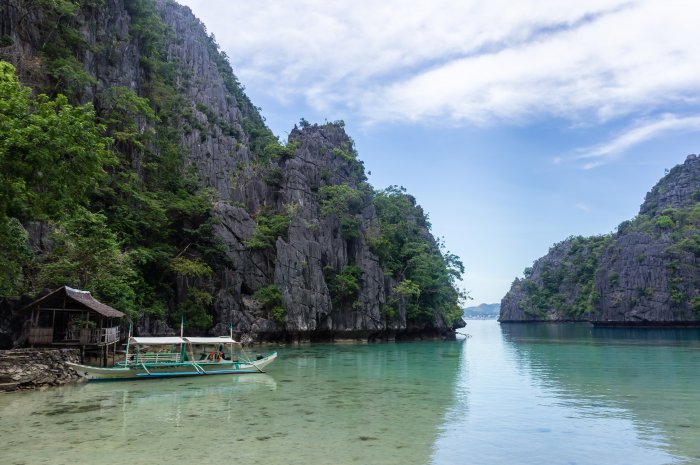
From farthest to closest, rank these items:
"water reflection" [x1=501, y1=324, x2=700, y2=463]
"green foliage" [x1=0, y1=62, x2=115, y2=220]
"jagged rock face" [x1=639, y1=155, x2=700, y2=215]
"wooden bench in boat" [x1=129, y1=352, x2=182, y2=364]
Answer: "jagged rock face" [x1=639, y1=155, x2=700, y2=215] < "wooden bench in boat" [x1=129, y1=352, x2=182, y2=364] < "water reflection" [x1=501, y1=324, x2=700, y2=463] < "green foliage" [x1=0, y1=62, x2=115, y2=220]

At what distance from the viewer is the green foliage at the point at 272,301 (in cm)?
4003

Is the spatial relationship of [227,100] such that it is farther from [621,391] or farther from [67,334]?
[621,391]

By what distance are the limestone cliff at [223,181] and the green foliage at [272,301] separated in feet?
0.43

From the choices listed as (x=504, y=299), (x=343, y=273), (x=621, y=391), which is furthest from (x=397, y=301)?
(x=504, y=299)

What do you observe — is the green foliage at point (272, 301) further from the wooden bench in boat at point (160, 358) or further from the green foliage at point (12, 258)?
the green foliage at point (12, 258)

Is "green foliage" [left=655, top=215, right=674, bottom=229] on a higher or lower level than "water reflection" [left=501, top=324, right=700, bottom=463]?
higher

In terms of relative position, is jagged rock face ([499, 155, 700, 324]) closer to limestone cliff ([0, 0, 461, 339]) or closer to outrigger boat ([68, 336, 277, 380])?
limestone cliff ([0, 0, 461, 339])

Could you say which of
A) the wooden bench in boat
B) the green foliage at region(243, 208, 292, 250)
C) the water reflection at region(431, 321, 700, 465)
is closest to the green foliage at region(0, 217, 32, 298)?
the wooden bench in boat

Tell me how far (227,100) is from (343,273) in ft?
100.0

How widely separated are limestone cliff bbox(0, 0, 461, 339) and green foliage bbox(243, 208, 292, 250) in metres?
0.12

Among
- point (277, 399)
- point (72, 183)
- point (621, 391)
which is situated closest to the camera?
point (72, 183)

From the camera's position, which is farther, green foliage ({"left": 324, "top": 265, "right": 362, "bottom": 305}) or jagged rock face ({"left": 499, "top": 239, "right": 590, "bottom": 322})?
jagged rock face ({"left": 499, "top": 239, "right": 590, "bottom": 322})

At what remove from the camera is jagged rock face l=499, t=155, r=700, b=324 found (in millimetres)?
72062

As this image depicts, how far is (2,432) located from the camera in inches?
412
